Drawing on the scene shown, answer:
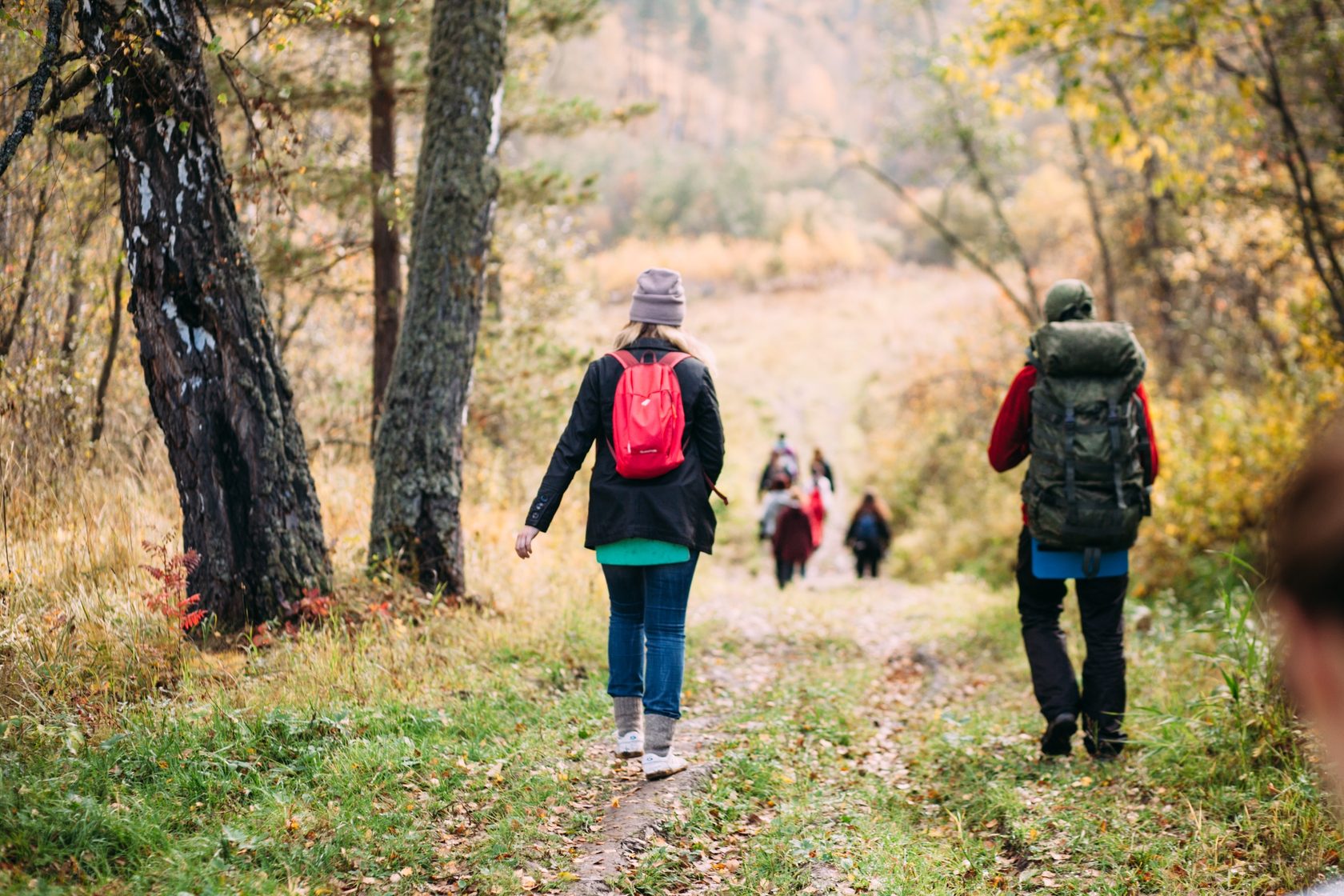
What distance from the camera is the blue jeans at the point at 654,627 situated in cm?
445

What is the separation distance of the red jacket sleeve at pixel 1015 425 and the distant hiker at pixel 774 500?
8.08m

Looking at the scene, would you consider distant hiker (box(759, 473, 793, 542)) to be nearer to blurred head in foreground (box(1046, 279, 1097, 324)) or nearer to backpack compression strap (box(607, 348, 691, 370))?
blurred head in foreground (box(1046, 279, 1097, 324))

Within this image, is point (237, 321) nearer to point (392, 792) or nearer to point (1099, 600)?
point (392, 792)

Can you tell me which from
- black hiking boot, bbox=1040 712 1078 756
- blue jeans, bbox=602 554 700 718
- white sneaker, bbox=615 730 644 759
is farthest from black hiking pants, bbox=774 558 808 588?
blue jeans, bbox=602 554 700 718

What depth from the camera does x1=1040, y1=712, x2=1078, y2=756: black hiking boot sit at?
5.10 meters

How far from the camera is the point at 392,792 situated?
13.2 feet

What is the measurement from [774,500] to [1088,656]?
29.5 feet

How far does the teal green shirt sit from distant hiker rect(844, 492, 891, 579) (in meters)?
11.5

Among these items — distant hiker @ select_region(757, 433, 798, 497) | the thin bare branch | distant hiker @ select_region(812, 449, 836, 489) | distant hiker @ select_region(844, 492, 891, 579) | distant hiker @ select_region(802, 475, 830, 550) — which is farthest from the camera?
distant hiker @ select_region(844, 492, 891, 579)

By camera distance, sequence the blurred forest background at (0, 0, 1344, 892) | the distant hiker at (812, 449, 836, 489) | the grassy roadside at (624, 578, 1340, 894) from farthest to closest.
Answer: the distant hiker at (812, 449, 836, 489)
the blurred forest background at (0, 0, 1344, 892)
the grassy roadside at (624, 578, 1340, 894)

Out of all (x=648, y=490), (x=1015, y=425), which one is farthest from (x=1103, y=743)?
(x=648, y=490)

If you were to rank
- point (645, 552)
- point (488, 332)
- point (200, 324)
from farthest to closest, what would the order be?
point (488, 332) < point (200, 324) < point (645, 552)

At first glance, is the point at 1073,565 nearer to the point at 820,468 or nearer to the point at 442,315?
the point at 442,315

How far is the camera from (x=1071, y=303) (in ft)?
16.9
